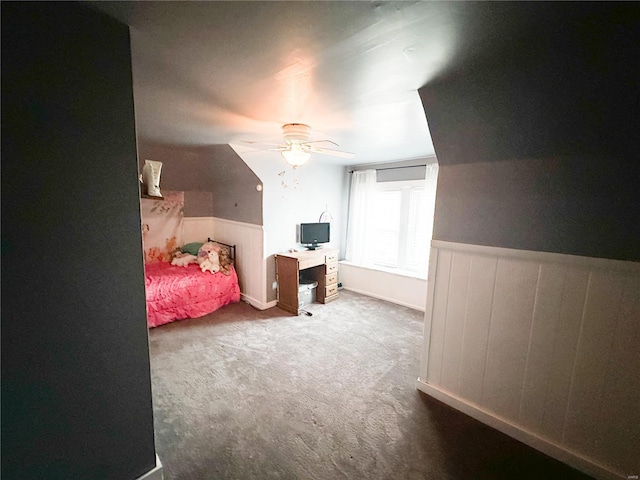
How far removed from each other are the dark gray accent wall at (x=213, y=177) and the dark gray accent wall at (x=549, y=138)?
8.27ft

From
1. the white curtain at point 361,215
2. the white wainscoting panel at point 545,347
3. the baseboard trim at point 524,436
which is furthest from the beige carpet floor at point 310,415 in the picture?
the white curtain at point 361,215

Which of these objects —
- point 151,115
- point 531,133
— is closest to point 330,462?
point 531,133

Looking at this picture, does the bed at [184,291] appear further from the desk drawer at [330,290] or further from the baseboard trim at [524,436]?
the baseboard trim at [524,436]

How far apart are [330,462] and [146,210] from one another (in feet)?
12.8

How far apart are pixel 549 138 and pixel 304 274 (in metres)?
3.37

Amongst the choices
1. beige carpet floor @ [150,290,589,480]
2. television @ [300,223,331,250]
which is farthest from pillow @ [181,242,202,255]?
television @ [300,223,331,250]

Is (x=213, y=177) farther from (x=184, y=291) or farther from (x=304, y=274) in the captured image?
(x=304, y=274)

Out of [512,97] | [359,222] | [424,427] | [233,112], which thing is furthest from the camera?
[359,222]

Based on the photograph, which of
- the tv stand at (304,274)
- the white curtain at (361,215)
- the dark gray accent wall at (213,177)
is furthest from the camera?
the white curtain at (361,215)

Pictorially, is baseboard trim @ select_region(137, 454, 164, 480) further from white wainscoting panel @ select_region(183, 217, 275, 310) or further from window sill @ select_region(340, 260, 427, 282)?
window sill @ select_region(340, 260, 427, 282)

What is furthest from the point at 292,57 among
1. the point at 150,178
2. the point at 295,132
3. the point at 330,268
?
the point at 330,268

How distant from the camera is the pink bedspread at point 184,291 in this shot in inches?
122

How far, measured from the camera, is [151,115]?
6.84 feet

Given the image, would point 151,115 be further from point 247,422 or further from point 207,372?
point 247,422
